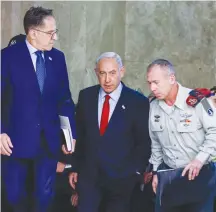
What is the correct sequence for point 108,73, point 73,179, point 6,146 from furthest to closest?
1. point 73,179
2. point 108,73
3. point 6,146

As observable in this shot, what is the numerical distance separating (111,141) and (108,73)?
1.44ft

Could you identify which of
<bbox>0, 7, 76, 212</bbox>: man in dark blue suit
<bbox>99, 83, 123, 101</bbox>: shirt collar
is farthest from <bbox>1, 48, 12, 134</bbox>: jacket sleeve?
<bbox>99, 83, 123, 101</bbox>: shirt collar

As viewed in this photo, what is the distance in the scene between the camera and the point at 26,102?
4.33m

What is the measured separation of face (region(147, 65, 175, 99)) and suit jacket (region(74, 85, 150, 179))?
20cm

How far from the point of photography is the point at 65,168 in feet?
16.2

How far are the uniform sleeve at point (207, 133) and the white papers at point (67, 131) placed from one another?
808mm

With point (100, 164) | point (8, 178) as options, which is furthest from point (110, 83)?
point (8, 178)

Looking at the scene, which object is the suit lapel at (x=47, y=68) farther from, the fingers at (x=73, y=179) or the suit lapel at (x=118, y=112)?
the fingers at (x=73, y=179)

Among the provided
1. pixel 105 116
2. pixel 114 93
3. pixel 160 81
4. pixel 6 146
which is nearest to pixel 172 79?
pixel 160 81

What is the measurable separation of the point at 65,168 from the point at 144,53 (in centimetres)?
335

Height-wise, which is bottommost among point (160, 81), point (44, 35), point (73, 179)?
point (73, 179)

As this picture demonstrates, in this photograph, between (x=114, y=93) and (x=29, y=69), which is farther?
(x=114, y=93)

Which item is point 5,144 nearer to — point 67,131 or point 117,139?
point 67,131

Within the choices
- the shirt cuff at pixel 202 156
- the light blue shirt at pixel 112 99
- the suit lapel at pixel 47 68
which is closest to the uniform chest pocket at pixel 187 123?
the shirt cuff at pixel 202 156
